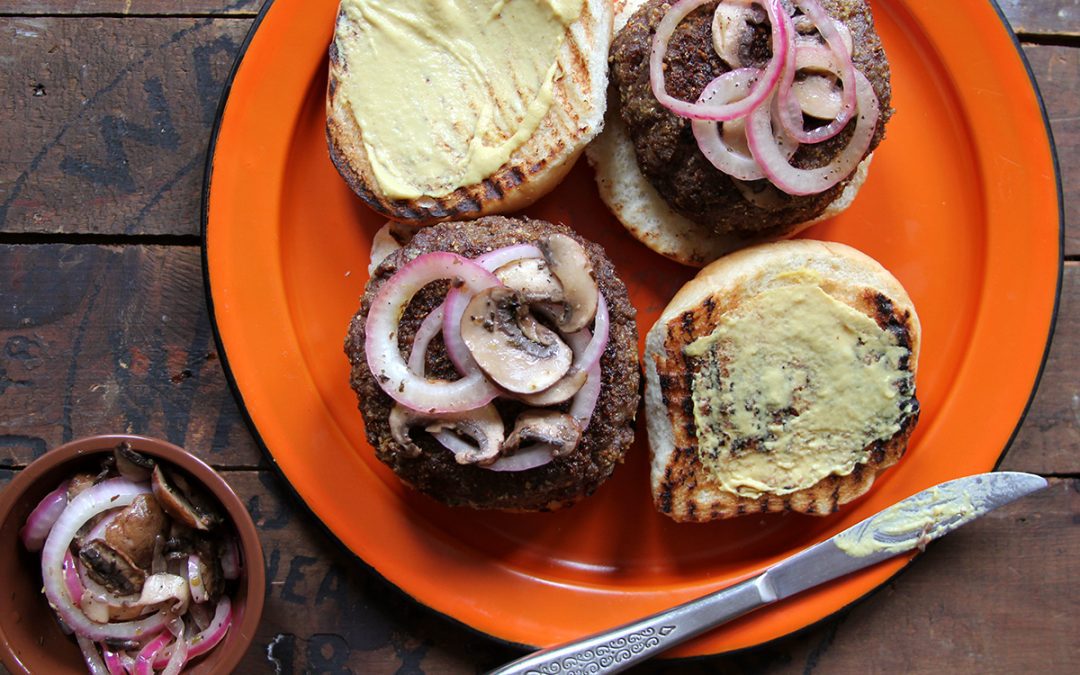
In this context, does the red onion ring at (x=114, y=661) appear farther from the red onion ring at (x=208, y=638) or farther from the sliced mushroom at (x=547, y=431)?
the sliced mushroom at (x=547, y=431)

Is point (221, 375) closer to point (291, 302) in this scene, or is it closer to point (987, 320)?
point (291, 302)

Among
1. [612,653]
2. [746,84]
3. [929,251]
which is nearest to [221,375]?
[612,653]

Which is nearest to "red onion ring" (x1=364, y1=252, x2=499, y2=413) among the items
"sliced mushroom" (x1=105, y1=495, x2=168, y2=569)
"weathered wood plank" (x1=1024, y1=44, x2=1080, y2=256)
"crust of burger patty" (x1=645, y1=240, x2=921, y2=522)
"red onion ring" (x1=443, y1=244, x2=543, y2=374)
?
"red onion ring" (x1=443, y1=244, x2=543, y2=374)

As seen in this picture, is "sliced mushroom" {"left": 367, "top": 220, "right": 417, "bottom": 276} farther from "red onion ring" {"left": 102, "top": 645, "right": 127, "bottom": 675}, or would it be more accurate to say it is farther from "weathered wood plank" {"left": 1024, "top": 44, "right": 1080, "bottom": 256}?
"weathered wood plank" {"left": 1024, "top": 44, "right": 1080, "bottom": 256}

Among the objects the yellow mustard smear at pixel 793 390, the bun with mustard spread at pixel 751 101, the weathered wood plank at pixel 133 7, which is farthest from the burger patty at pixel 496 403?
the weathered wood plank at pixel 133 7

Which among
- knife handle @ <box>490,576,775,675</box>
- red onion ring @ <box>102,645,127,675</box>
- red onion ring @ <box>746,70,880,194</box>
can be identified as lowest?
knife handle @ <box>490,576,775,675</box>

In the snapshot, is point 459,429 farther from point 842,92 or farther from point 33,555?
point 842,92
